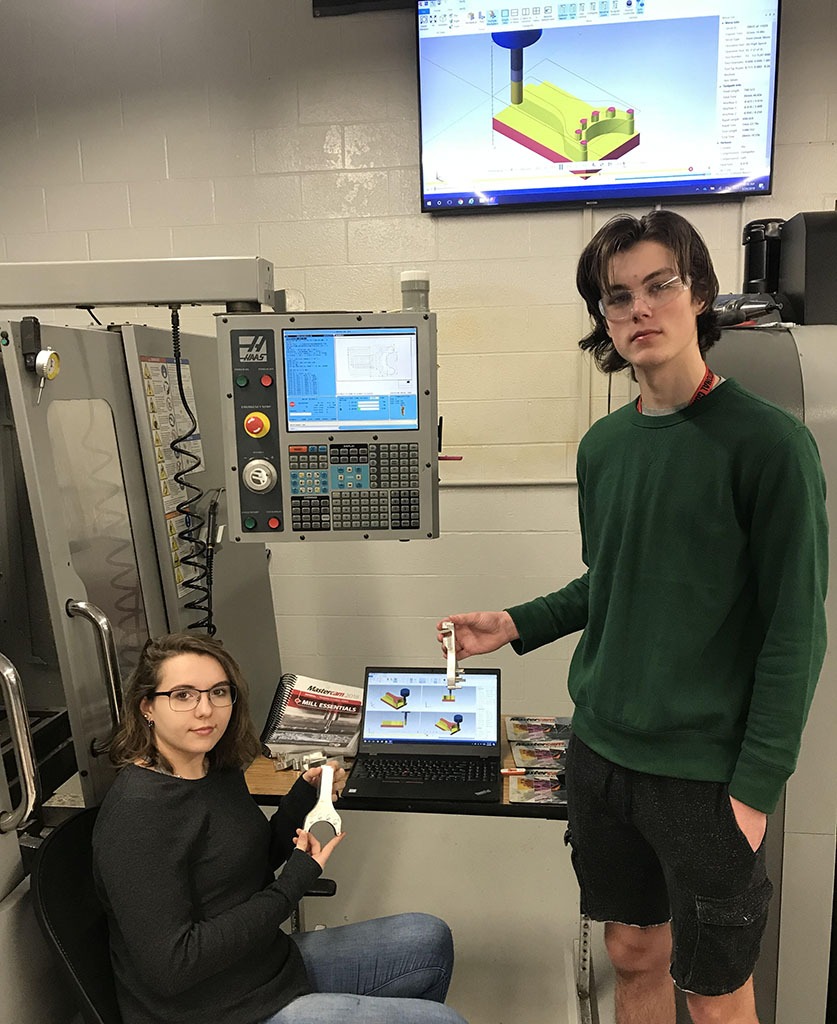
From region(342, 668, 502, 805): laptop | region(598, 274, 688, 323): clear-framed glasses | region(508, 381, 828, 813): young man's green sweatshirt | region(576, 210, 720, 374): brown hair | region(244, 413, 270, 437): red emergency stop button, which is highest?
region(576, 210, 720, 374): brown hair

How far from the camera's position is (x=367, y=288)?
2.84m

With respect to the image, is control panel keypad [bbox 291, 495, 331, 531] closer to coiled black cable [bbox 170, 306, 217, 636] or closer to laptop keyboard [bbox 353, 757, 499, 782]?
coiled black cable [bbox 170, 306, 217, 636]

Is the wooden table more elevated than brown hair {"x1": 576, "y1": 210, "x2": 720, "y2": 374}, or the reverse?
brown hair {"x1": 576, "y1": 210, "x2": 720, "y2": 374}

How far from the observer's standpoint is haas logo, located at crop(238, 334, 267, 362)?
5.33 ft

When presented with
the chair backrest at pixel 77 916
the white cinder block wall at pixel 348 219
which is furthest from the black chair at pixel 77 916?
the white cinder block wall at pixel 348 219

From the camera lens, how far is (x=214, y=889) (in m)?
1.34

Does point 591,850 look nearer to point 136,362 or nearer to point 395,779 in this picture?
point 395,779

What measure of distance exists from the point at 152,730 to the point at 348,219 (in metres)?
2.02

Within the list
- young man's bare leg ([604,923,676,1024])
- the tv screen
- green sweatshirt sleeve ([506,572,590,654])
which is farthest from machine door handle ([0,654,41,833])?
the tv screen

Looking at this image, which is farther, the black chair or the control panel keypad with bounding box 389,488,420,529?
the control panel keypad with bounding box 389,488,420,529

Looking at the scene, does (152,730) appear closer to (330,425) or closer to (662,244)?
(330,425)

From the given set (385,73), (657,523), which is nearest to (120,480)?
(657,523)

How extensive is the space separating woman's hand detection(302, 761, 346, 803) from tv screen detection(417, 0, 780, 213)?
191cm

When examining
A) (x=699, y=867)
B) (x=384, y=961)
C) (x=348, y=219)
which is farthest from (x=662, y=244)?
(x=348, y=219)
